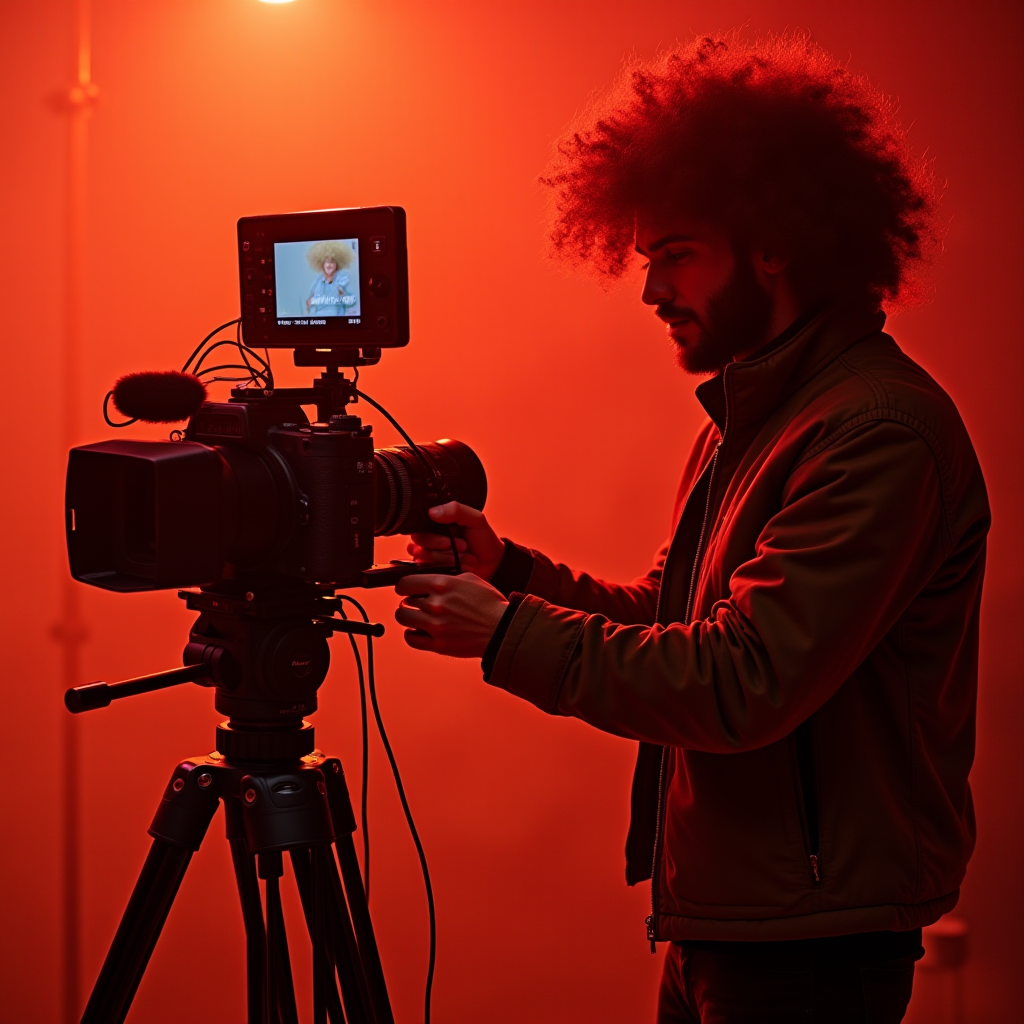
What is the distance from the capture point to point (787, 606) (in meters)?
1.15

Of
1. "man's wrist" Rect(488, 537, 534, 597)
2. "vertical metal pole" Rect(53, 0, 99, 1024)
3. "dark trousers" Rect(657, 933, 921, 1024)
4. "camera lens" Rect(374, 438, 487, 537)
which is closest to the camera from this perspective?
"dark trousers" Rect(657, 933, 921, 1024)

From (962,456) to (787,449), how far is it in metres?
0.17

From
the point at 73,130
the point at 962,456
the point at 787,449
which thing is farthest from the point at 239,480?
the point at 73,130

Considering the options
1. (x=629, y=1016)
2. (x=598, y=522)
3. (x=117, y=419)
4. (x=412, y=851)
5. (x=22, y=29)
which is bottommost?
(x=629, y=1016)

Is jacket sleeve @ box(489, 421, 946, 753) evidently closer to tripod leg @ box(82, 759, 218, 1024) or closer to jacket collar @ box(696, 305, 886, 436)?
jacket collar @ box(696, 305, 886, 436)

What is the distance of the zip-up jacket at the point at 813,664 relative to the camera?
1151 millimetres

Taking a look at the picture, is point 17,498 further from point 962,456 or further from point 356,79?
point 962,456

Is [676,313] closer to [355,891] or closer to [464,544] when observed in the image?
[464,544]

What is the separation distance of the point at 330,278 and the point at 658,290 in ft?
1.25

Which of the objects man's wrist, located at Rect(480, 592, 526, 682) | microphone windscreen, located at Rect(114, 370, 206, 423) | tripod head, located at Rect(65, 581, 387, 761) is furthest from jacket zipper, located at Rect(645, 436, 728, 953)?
microphone windscreen, located at Rect(114, 370, 206, 423)

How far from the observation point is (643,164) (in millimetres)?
1474

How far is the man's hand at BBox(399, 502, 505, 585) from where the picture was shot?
143 cm

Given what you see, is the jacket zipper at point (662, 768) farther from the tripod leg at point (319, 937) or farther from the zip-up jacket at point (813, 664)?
the tripod leg at point (319, 937)

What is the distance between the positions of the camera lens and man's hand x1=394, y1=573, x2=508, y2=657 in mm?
89
